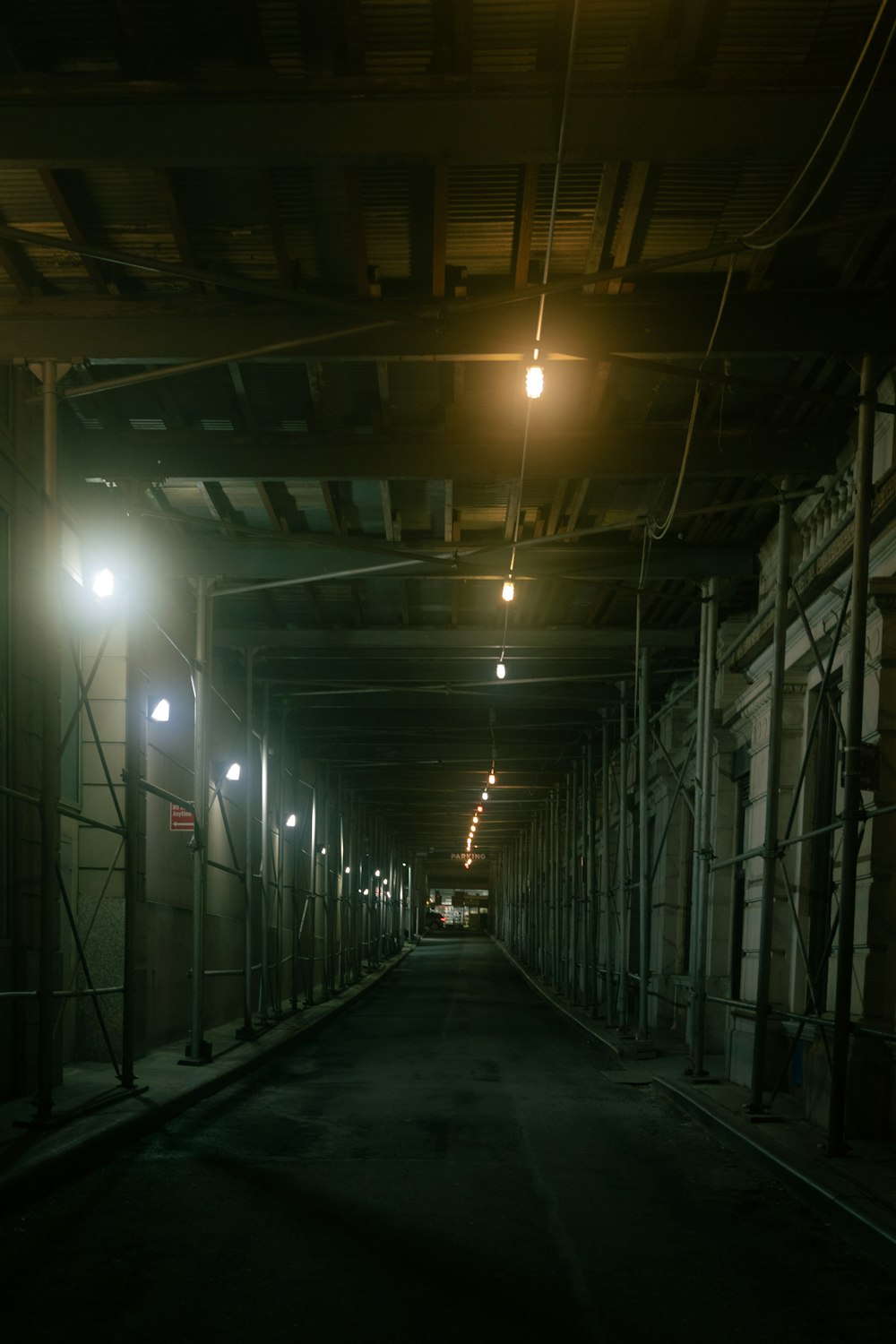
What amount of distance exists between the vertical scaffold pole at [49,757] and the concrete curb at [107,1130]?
48cm

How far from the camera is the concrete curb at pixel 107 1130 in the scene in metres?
8.55

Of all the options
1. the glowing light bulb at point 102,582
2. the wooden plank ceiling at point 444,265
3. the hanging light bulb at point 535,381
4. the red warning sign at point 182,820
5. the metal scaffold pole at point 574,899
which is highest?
the wooden plank ceiling at point 444,265

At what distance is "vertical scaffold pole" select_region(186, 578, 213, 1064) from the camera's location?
14.8m

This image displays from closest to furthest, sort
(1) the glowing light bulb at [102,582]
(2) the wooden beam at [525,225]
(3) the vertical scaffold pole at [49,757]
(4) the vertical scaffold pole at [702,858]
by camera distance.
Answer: (2) the wooden beam at [525,225] < (3) the vertical scaffold pole at [49,757] < (1) the glowing light bulb at [102,582] < (4) the vertical scaffold pole at [702,858]

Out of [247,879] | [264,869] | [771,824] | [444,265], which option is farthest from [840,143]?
[264,869]

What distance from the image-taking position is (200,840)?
48.7 feet

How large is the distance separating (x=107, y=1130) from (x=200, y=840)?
5073 mm

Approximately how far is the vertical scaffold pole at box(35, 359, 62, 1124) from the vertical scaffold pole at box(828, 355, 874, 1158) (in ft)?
18.3

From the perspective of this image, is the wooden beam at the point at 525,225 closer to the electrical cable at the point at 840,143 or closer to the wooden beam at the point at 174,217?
the electrical cable at the point at 840,143

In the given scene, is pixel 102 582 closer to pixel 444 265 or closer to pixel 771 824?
pixel 444 265

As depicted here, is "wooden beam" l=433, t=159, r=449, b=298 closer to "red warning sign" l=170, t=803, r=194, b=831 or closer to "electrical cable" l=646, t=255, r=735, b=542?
"electrical cable" l=646, t=255, r=735, b=542

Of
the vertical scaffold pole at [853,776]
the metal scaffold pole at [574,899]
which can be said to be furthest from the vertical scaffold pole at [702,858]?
the metal scaffold pole at [574,899]

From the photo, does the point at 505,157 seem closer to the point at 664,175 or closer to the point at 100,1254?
the point at 664,175

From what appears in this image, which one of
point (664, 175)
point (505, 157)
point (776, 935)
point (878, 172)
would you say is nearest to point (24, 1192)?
point (505, 157)
